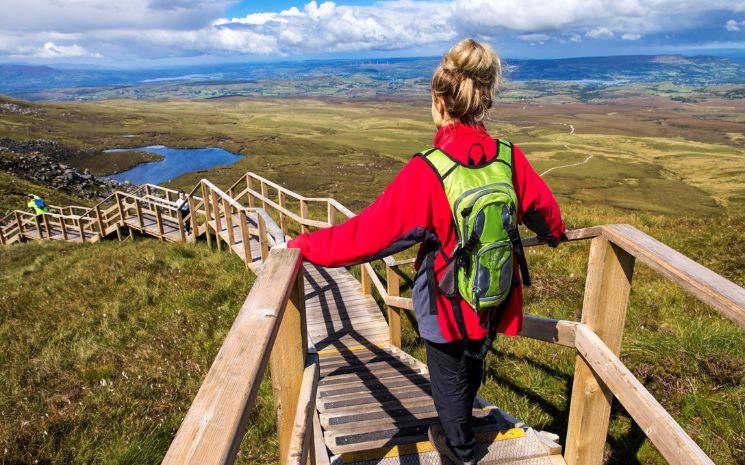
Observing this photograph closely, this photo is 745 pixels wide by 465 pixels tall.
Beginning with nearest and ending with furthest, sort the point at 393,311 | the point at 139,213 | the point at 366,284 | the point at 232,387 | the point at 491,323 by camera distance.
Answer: the point at 232,387 < the point at 491,323 < the point at 393,311 < the point at 366,284 < the point at 139,213

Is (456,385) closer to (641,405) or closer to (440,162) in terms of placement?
(641,405)

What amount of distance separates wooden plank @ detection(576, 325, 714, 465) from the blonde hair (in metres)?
1.35

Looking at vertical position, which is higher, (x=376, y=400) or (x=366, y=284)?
(x=376, y=400)

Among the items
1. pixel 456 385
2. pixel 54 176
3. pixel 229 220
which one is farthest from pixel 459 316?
pixel 54 176

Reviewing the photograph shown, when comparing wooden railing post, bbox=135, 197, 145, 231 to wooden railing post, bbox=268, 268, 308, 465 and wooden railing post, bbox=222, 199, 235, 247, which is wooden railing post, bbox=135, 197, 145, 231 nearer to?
wooden railing post, bbox=222, 199, 235, 247

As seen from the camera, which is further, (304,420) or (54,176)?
(54,176)

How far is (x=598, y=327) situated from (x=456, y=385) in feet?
2.78

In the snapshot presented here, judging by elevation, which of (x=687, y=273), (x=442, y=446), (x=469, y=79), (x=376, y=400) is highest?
(x=469, y=79)

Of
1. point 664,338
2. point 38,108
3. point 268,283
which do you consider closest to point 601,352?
point 268,283

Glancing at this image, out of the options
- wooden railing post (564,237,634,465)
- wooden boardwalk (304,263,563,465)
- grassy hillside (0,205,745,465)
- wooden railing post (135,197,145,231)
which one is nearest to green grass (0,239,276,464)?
grassy hillside (0,205,745,465)

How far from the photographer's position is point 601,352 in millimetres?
2379

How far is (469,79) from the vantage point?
221 cm

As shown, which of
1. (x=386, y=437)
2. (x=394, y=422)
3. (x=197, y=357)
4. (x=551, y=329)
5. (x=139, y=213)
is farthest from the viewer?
(x=139, y=213)

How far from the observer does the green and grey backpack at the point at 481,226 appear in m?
2.09
